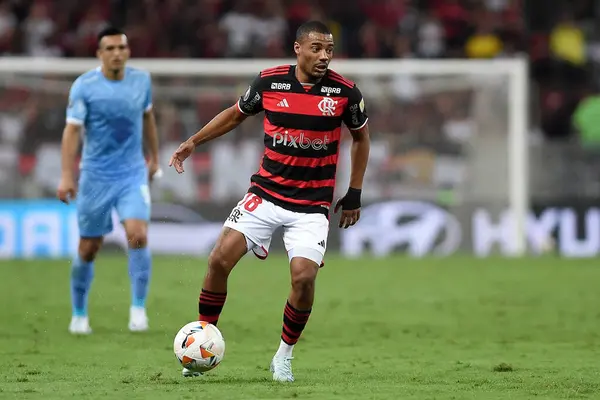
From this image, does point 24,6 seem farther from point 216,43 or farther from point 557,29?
point 557,29

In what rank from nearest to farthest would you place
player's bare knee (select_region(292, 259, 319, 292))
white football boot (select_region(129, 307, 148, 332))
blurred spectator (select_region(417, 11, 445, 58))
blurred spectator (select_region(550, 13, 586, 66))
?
player's bare knee (select_region(292, 259, 319, 292)) → white football boot (select_region(129, 307, 148, 332)) → blurred spectator (select_region(417, 11, 445, 58)) → blurred spectator (select_region(550, 13, 586, 66))

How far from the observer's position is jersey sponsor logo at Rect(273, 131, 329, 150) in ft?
26.9

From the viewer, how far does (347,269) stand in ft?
58.2

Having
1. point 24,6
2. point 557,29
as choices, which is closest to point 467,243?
point 557,29

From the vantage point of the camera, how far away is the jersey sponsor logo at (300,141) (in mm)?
8195

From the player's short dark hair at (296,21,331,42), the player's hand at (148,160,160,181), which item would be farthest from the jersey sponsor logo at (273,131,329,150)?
the player's hand at (148,160,160,181)

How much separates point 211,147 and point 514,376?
1202 centimetres

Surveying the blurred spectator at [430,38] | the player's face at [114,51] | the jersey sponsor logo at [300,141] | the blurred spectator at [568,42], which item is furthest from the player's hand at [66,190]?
the blurred spectator at [568,42]

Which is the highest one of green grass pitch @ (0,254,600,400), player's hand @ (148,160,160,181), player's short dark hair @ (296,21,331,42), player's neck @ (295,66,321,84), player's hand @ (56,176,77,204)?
player's short dark hair @ (296,21,331,42)

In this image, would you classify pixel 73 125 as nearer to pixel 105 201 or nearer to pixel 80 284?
pixel 105 201

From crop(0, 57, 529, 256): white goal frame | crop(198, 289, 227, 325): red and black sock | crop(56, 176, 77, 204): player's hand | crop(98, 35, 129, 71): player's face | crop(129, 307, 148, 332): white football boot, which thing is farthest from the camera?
crop(0, 57, 529, 256): white goal frame

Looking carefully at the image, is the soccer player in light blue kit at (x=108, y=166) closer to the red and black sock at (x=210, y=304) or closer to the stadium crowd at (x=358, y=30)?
the red and black sock at (x=210, y=304)

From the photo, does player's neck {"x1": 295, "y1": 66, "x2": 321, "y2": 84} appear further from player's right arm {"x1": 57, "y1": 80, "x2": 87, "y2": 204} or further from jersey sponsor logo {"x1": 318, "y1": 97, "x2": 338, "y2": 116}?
player's right arm {"x1": 57, "y1": 80, "x2": 87, "y2": 204}

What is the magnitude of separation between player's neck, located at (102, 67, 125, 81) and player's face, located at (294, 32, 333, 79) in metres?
3.36
